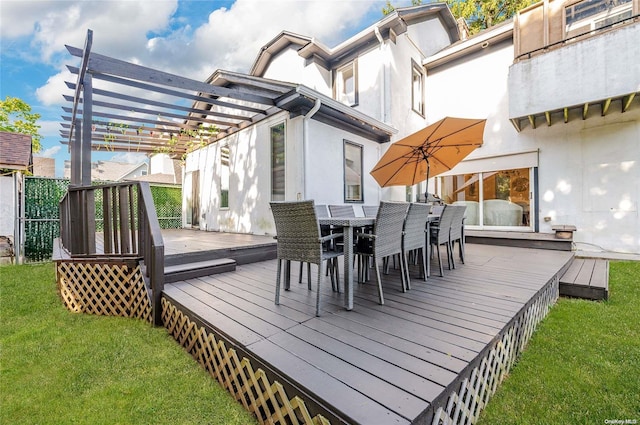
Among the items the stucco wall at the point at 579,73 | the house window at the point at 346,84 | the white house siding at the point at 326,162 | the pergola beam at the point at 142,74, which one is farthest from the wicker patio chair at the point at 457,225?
the house window at the point at 346,84

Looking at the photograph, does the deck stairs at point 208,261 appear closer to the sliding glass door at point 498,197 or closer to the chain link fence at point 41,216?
the chain link fence at point 41,216

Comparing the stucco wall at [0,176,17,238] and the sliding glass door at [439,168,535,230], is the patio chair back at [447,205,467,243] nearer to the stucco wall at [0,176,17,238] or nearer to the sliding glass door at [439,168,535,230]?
the sliding glass door at [439,168,535,230]

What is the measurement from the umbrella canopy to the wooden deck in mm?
2352

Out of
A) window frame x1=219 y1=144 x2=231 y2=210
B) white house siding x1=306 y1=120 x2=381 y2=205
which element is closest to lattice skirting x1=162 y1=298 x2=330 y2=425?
white house siding x1=306 y1=120 x2=381 y2=205

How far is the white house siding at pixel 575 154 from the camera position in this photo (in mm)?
6270

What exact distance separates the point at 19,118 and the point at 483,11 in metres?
24.4

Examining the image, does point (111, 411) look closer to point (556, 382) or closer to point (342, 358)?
point (342, 358)

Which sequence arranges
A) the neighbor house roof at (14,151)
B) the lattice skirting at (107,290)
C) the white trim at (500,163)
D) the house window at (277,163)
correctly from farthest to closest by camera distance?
the white trim at (500,163) → the neighbor house roof at (14,151) → the house window at (277,163) → the lattice skirting at (107,290)

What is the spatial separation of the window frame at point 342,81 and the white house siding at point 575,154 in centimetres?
327

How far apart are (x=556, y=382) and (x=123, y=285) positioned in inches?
163

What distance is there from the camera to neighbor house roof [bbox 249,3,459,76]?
7.58 metres

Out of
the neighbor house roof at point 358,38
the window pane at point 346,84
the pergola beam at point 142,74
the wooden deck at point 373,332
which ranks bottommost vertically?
the wooden deck at point 373,332

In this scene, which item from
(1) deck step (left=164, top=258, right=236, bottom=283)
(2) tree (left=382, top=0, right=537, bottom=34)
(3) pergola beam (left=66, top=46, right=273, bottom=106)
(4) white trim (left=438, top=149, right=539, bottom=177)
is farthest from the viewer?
(2) tree (left=382, top=0, right=537, bottom=34)

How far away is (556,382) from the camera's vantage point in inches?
78.6
